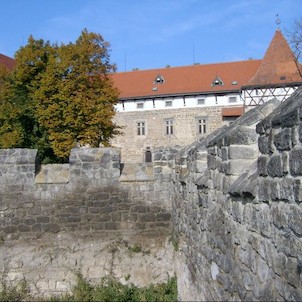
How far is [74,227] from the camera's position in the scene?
7883mm

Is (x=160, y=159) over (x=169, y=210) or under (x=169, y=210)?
over

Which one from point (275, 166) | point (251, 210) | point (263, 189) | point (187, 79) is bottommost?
point (251, 210)

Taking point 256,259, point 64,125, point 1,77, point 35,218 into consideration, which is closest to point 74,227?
point 35,218

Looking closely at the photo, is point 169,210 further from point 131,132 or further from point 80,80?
point 131,132

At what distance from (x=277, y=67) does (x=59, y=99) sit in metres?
22.3

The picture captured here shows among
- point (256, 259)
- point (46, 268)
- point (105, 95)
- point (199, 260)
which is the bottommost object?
point (46, 268)

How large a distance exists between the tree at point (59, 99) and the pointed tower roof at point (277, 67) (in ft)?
57.1

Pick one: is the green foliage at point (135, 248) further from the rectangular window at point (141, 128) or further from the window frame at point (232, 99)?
the rectangular window at point (141, 128)

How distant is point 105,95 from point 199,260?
16744 mm

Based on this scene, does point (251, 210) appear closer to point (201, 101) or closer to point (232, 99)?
point (232, 99)

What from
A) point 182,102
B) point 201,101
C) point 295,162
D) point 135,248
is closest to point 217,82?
point 201,101

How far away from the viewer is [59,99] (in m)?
19.8

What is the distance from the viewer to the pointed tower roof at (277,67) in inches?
1361

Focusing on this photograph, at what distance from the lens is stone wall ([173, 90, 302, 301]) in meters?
2.21
